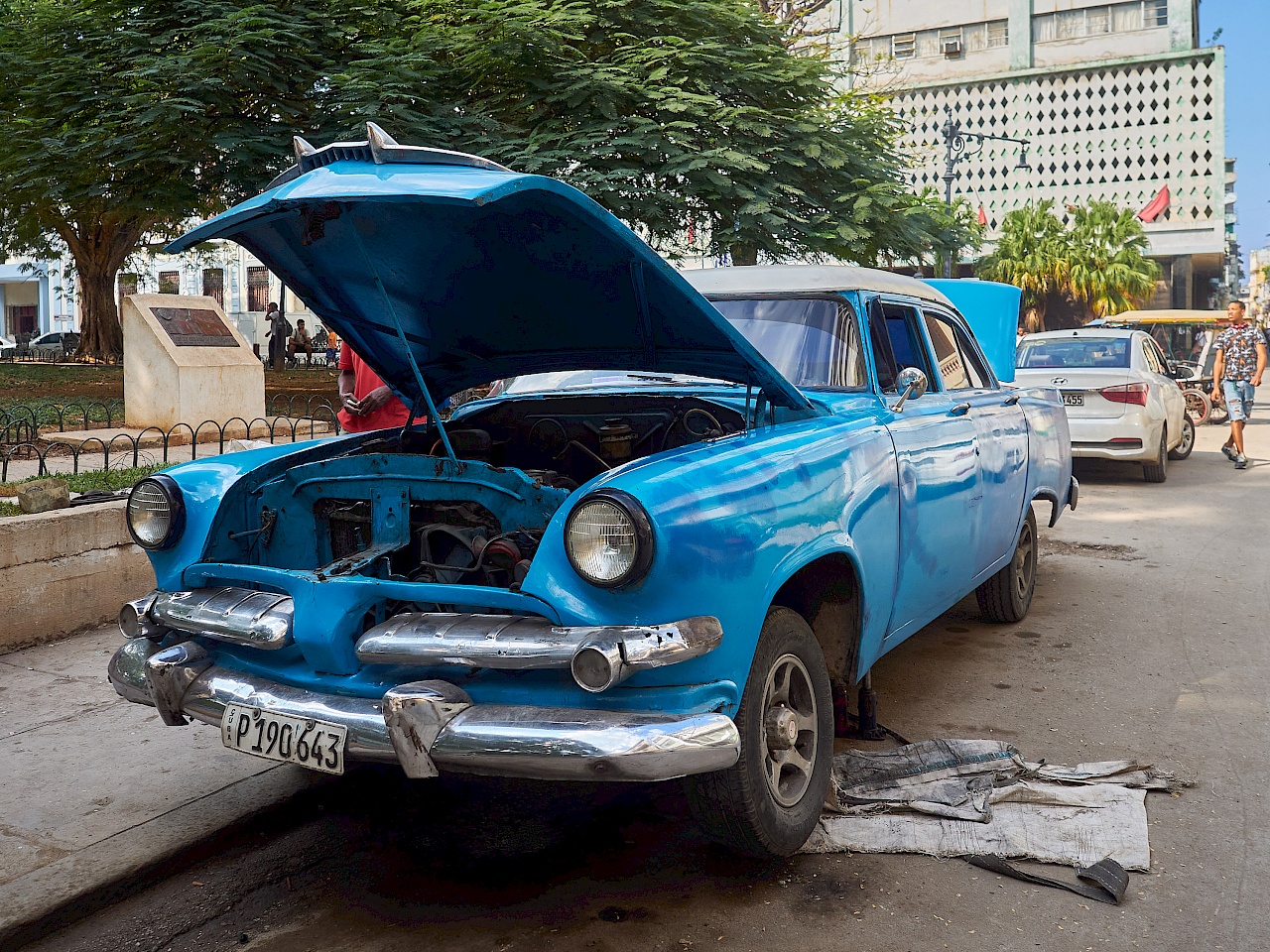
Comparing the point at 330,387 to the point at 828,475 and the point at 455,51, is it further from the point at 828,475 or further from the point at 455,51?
the point at 828,475

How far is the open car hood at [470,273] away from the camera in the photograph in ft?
10.2

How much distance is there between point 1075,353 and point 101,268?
20.8 metres

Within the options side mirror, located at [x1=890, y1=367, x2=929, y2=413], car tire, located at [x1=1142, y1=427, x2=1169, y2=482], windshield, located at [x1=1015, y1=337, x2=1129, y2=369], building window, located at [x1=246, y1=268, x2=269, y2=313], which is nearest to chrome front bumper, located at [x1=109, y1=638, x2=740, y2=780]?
side mirror, located at [x1=890, y1=367, x2=929, y2=413]

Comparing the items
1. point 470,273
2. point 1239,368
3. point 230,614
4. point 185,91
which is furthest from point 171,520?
point 1239,368

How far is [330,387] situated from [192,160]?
5.68m

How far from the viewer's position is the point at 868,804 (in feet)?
11.8

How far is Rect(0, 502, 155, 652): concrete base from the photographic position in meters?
5.49

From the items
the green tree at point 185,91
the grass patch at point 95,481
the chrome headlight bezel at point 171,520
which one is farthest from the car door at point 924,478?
the green tree at point 185,91

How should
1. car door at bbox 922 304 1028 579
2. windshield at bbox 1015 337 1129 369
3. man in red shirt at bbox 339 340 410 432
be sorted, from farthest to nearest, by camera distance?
windshield at bbox 1015 337 1129 369, man in red shirt at bbox 339 340 410 432, car door at bbox 922 304 1028 579

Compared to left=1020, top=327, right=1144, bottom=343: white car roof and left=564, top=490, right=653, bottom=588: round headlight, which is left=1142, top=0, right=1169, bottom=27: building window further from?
left=564, top=490, right=653, bottom=588: round headlight

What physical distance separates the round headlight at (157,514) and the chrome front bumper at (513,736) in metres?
0.88

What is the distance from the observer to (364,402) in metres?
6.45

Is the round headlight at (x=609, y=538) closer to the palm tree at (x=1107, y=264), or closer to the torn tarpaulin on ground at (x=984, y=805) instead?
the torn tarpaulin on ground at (x=984, y=805)

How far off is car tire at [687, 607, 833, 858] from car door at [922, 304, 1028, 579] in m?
1.88
